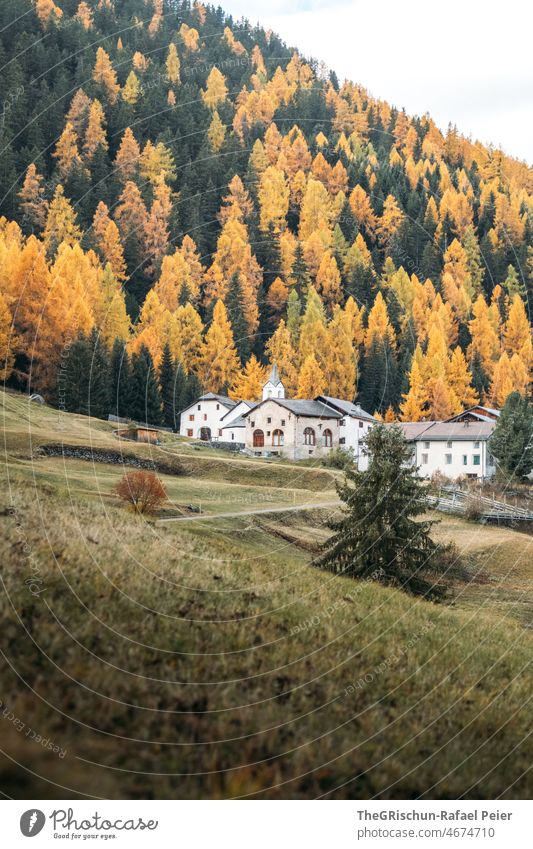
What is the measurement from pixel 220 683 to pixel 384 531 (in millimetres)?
15186

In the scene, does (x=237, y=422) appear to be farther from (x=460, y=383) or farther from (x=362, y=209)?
(x=460, y=383)

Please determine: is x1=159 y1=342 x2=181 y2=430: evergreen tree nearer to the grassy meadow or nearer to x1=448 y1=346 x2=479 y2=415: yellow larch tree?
x1=448 y1=346 x2=479 y2=415: yellow larch tree

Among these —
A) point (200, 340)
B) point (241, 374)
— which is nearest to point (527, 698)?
point (200, 340)

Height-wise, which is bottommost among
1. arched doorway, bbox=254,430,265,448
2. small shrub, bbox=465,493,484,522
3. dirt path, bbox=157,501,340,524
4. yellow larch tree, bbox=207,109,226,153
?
small shrub, bbox=465,493,484,522

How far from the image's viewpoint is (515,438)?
50344 mm

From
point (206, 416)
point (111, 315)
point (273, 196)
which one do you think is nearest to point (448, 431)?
point (206, 416)

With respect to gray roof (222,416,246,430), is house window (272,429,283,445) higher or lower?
lower

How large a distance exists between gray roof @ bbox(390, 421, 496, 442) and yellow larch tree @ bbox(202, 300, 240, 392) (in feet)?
53.5

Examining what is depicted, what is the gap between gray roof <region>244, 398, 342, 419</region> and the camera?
166ft

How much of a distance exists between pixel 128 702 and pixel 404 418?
60133 mm

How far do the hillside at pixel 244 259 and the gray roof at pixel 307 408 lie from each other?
3.50 meters

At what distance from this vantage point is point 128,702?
693 cm

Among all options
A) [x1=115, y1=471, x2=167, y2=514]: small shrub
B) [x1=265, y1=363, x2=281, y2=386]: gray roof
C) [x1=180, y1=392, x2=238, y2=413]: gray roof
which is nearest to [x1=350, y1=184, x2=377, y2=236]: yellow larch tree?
[x1=265, y1=363, x2=281, y2=386]: gray roof
